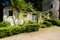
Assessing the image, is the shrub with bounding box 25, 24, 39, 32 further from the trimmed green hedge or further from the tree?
the tree

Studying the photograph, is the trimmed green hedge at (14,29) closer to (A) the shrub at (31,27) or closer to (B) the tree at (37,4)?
(A) the shrub at (31,27)

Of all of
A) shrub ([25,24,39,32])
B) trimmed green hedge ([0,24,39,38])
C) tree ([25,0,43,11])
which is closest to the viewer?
trimmed green hedge ([0,24,39,38])

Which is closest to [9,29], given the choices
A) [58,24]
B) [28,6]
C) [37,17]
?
[28,6]

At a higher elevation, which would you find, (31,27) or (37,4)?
(37,4)

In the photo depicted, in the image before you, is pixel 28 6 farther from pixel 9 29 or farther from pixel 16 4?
pixel 9 29

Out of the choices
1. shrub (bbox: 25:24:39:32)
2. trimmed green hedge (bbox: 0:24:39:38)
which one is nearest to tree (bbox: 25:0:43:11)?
shrub (bbox: 25:24:39:32)

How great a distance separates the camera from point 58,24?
29.4m

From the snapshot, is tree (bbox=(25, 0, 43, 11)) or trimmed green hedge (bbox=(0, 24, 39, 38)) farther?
tree (bbox=(25, 0, 43, 11))

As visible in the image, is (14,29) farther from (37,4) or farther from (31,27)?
(37,4)

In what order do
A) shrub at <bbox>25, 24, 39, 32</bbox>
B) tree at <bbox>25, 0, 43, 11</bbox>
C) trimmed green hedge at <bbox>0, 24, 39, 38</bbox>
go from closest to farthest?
trimmed green hedge at <bbox>0, 24, 39, 38</bbox>, shrub at <bbox>25, 24, 39, 32</bbox>, tree at <bbox>25, 0, 43, 11</bbox>

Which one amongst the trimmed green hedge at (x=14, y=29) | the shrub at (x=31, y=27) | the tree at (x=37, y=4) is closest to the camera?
the trimmed green hedge at (x=14, y=29)

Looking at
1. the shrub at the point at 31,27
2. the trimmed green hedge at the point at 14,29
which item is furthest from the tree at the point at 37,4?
the trimmed green hedge at the point at 14,29

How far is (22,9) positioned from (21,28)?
4.96 metres

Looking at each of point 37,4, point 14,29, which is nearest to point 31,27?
point 14,29
